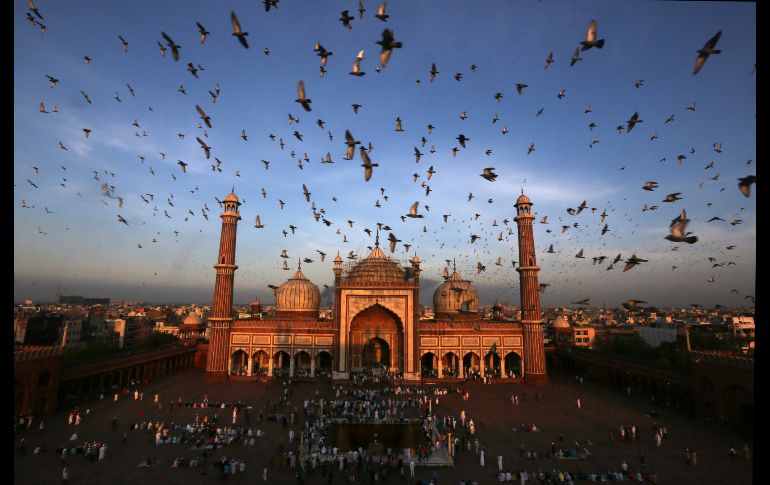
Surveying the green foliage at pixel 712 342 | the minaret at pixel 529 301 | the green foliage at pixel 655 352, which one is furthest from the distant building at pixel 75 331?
the green foliage at pixel 712 342

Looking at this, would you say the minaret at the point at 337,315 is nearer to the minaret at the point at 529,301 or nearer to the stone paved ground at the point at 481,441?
the stone paved ground at the point at 481,441

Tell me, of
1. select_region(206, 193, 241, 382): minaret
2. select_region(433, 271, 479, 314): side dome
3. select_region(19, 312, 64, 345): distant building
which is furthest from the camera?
select_region(433, 271, 479, 314): side dome

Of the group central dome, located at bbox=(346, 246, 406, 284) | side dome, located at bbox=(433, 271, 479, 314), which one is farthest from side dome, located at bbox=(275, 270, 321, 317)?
side dome, located at bbox=(433, 271, 479, 314)

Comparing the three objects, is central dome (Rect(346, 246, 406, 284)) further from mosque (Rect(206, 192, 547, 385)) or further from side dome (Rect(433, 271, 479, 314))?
side dome (Rect(433, 271, 479, 314))

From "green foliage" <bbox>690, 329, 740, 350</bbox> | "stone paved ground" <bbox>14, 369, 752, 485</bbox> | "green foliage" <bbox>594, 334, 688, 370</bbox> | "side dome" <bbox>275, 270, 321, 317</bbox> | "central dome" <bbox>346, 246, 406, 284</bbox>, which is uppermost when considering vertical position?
"central dome" <bbox>346, 246, 406, 284</bbox>

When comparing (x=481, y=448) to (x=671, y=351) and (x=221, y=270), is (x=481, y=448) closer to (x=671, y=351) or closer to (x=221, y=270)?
(x=221, y=270)

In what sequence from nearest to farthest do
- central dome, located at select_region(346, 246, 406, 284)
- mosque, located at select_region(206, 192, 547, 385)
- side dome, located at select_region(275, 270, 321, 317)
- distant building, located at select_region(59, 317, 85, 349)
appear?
mosque, located at select_region(206, 192, 547, 385)
central dome, located at select_region(346, 246, 406, 284)
side dome, located at select_region(275, 270, 321, 317)
distant building, located at select_region(59, 317, 85, 349)
